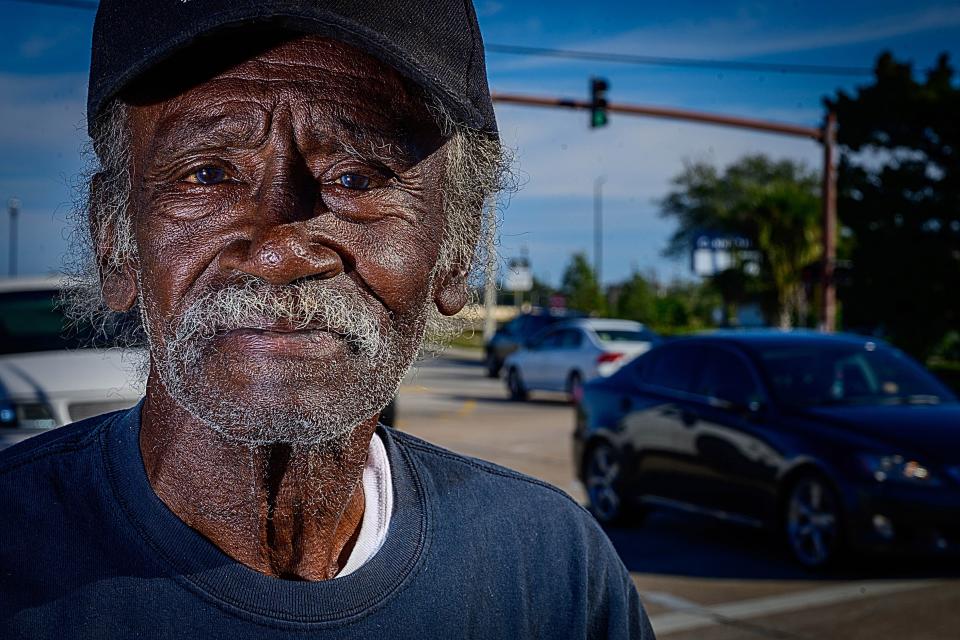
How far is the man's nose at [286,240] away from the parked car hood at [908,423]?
6.13 m

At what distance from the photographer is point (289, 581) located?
1461mm

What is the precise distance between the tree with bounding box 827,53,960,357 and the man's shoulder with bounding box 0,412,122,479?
21404 mm

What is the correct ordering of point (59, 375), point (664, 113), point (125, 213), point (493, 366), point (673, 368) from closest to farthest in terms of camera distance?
point (125, 213), point (59, 375), point (673, 368), point (664, 113), point (493, 366)

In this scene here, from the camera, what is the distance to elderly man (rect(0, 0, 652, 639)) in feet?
4.64

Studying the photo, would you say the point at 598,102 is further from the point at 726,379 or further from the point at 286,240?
the point at 286,240

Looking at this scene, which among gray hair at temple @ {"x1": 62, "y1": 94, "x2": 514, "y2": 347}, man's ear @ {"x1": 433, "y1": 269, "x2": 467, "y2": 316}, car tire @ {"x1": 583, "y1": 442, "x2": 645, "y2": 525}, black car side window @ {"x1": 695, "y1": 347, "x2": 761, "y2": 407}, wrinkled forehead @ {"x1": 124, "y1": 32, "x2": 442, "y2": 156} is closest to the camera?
wrinkled forehead @ {"x1": 124, "y1": 32, "x2": 442, "y2": 156}

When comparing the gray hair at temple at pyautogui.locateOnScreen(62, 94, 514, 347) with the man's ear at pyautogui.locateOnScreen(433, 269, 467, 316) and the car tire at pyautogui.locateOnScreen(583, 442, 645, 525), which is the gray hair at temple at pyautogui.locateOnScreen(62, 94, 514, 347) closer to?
the man's ear at pyautogui.locateOnScreen(433, 269, 467, 316)

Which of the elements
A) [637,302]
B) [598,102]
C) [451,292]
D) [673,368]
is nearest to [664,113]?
[598,102]

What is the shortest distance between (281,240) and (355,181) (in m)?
0.18

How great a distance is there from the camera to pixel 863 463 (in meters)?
6.84

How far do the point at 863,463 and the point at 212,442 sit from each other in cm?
602

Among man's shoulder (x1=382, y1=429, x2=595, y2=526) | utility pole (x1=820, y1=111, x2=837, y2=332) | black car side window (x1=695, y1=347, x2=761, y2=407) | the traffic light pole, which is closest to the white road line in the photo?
black car side window (x1=695, y1=347, x2=761, y2=407)

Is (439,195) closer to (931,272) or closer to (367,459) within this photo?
(367,459)

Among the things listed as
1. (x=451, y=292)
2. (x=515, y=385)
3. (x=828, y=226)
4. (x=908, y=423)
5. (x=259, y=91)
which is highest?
(x=828, y=226)
